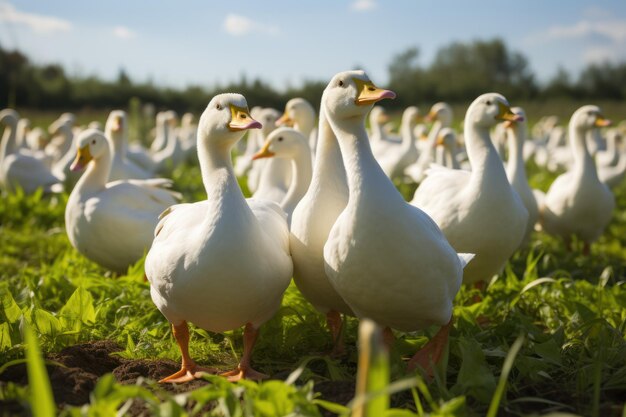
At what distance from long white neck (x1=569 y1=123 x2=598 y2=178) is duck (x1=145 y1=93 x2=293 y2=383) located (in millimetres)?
4574

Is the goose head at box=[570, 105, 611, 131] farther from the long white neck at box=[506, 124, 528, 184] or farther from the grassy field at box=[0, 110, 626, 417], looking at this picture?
the grassy field at box=[0, 110, 626, 417]

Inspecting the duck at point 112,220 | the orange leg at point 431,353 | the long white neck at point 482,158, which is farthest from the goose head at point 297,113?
the orange leg at point 431,353

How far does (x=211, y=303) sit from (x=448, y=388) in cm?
115

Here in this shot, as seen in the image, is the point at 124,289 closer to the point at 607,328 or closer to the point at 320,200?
the point at 320,200

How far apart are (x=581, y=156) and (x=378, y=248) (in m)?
4.95

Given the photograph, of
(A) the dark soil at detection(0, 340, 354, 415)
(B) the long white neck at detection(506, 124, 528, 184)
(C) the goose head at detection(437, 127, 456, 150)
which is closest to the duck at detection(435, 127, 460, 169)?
(C) the goose head at detection(437, 127, 456, 150)

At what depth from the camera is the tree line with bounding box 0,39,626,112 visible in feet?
86.6

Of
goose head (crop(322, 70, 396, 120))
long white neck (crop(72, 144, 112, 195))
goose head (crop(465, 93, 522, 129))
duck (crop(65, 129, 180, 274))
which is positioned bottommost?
duck (crop(65, 129, 180, 274))

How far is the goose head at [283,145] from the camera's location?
527 centimetres

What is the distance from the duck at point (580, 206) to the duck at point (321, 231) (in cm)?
397

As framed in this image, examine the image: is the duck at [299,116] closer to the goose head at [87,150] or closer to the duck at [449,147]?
the duck at [449,147]

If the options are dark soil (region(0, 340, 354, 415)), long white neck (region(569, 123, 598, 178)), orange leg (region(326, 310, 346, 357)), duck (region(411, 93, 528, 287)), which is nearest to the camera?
dark soil (region(0, 340, 354, 415))

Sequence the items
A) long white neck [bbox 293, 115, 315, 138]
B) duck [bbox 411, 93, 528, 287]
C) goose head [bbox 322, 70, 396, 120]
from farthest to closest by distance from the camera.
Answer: long white neck [bbox 293, 115, 315, 138] → duck [bbox 411, 93, 528, 287] → goose head [bbox 322, 70, 396, 120]

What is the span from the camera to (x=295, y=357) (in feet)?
12.1
